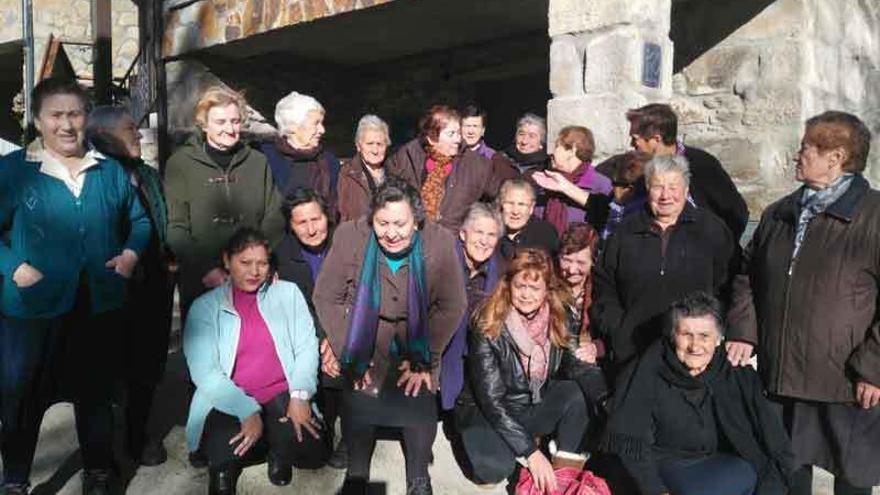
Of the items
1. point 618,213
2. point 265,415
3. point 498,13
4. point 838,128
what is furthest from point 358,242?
point 498,13

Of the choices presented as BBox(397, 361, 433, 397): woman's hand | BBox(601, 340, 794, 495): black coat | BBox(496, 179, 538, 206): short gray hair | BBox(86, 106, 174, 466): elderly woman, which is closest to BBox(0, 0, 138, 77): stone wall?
BBox(86, 106, 174, 466): elderly woman

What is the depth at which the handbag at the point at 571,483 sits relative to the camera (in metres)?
2.85

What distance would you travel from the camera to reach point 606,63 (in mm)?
3910

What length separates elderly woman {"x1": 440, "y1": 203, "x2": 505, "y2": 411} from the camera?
3.14 metres

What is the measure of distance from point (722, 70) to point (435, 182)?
8.45ft

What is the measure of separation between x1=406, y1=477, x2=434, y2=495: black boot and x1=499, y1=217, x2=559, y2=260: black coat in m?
0.98

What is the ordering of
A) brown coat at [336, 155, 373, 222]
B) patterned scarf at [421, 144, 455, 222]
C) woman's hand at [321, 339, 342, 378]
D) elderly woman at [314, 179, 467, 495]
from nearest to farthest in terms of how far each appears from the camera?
elderly woman at [314, 179, 467, 495]
woman's hand at [321, 339, 342, 378]
brown coat at [336, 155, 373, 222]
patterned scarf at [421, 144, 455, 222]

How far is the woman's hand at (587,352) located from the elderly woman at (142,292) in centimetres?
166

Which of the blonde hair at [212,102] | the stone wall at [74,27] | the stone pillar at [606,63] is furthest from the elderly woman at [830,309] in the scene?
the stone wall at [74,27]

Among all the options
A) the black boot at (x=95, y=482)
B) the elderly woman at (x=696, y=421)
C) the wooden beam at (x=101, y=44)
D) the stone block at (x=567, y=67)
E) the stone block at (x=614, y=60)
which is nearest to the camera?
the elderly woman at (x=696, y=421)

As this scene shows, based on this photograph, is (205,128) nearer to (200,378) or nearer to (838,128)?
(200,378)

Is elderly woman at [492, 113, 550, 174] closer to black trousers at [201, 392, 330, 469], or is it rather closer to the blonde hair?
the blonde hair

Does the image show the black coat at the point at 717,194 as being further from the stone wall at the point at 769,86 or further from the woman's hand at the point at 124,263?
the woman's hand at the point at 124,263

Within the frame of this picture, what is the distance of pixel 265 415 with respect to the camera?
9.81ft
